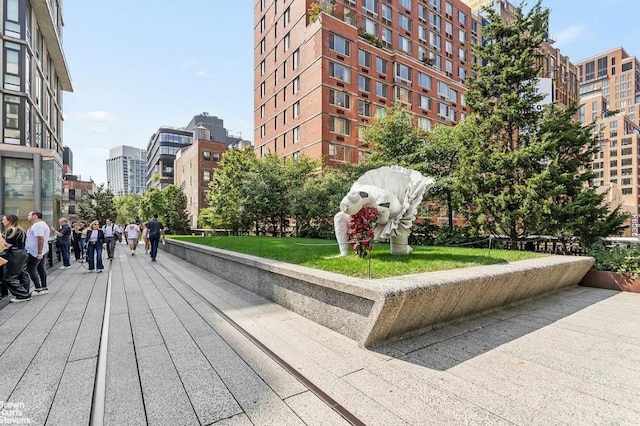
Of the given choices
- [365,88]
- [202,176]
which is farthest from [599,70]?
[202,176]

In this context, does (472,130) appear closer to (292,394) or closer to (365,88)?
(292,394)

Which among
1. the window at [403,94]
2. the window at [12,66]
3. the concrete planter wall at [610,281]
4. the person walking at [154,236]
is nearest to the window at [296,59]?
the window at [403,94]

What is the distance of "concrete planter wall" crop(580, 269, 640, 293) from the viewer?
25.2 ft

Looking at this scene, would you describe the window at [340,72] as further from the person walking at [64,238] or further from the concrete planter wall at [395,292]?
the concrete planter wall at [395,292]

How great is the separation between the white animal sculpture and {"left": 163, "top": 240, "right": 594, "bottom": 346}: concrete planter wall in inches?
66.4

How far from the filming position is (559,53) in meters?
62.4

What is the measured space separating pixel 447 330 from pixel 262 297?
151 inches

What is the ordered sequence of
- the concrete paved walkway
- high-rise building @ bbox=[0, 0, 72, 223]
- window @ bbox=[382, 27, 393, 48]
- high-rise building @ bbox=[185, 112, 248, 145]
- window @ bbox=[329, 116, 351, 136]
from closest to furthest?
1. the concrete paved walkway
2. high-rise building @ bbox=[0, 0, 72, 223]
3. window @ bbox=[329, 116, 351, 136]
4. window @ bbox=[382, 27, 393, 48]
5. high-rise building @ bbox=[185, 112, 248, 145]

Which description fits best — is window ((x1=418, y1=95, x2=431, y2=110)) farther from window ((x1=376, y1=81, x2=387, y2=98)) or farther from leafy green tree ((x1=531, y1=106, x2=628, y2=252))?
leafy green tree ((x1=531, y1=106, x2=628, y2=252))

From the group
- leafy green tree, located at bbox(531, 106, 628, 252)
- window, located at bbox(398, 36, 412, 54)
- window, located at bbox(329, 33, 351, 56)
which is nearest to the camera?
leafy green tree, located at bbox(531, 106, 628, 252)

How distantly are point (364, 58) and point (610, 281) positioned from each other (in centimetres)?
3082

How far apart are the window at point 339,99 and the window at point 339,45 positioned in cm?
392

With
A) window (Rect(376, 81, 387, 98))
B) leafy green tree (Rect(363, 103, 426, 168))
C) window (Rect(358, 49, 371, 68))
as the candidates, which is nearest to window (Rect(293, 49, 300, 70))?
window (Rect(358, 49, 371, 68))

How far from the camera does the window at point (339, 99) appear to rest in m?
30.2
